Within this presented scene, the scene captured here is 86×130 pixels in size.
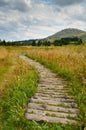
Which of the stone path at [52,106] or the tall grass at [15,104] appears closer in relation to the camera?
the tall grass at [15,104]

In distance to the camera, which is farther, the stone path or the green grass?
the stone path

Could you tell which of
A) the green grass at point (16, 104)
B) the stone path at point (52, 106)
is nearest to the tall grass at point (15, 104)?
the green grass at point (16, 104)

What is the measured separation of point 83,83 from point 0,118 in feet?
11.2

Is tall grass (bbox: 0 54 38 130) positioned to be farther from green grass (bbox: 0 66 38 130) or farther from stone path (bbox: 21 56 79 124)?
stone path (bbox: 21 56 79 124)

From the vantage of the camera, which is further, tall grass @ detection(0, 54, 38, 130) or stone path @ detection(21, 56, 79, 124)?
stone path @ detection(21, 56, 79, 124)

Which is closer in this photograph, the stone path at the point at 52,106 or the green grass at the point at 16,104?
the green grass at the point at 16,104

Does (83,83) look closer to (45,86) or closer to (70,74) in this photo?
(45,86)

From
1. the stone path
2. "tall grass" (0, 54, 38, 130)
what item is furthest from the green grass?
the stone path

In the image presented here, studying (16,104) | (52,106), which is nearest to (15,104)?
(16,104)

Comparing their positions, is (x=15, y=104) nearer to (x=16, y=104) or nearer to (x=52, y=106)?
(x=16, y=104)

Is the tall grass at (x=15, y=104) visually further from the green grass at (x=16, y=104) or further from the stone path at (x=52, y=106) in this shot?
the stone path at (x=52, y=106)

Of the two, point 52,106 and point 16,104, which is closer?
point 52,106

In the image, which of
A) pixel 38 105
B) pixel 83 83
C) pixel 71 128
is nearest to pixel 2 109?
pixel 38 105

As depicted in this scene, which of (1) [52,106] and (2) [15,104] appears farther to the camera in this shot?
(2) [15,104]
